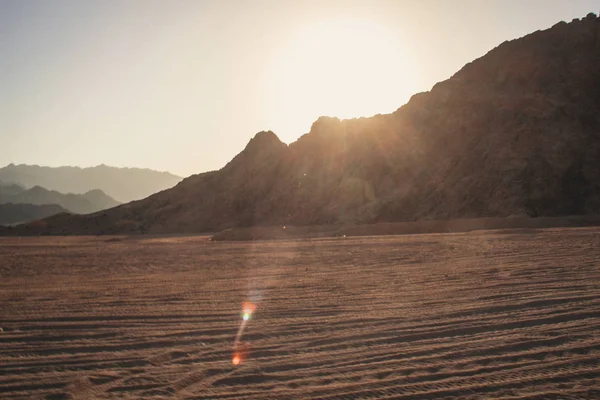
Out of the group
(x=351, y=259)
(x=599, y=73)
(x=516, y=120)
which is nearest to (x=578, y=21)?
(x=599, y=73)

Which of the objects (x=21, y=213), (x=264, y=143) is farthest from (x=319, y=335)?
(x=21, y=213)

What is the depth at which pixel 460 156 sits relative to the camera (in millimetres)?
42312

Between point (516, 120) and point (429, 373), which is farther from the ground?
point (516, 120)

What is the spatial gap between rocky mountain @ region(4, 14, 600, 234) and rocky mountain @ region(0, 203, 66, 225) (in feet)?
183

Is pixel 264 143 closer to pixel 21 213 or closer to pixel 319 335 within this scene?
pixel 319 335

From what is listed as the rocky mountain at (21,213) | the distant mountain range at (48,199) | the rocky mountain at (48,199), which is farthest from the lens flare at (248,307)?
the rocky mountain at (48,199)

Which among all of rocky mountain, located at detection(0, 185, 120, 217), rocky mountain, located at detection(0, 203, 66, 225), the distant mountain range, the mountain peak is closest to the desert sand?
the mountain peak

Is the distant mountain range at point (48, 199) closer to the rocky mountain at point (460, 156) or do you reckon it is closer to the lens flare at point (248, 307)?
the rocky mountain at point (460, 156)

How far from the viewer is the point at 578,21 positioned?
45312 mm

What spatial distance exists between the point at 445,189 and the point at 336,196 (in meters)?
10.4

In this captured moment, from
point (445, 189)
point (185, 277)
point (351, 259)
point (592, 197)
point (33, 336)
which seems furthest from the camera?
point (445, 189)

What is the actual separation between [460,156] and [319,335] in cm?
3846

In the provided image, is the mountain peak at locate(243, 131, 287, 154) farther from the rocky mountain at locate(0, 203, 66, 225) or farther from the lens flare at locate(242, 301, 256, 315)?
the rocky mountain at locate(0, 203, 66, 225)

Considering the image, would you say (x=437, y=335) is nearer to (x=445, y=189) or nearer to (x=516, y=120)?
(x=445, y=189)
